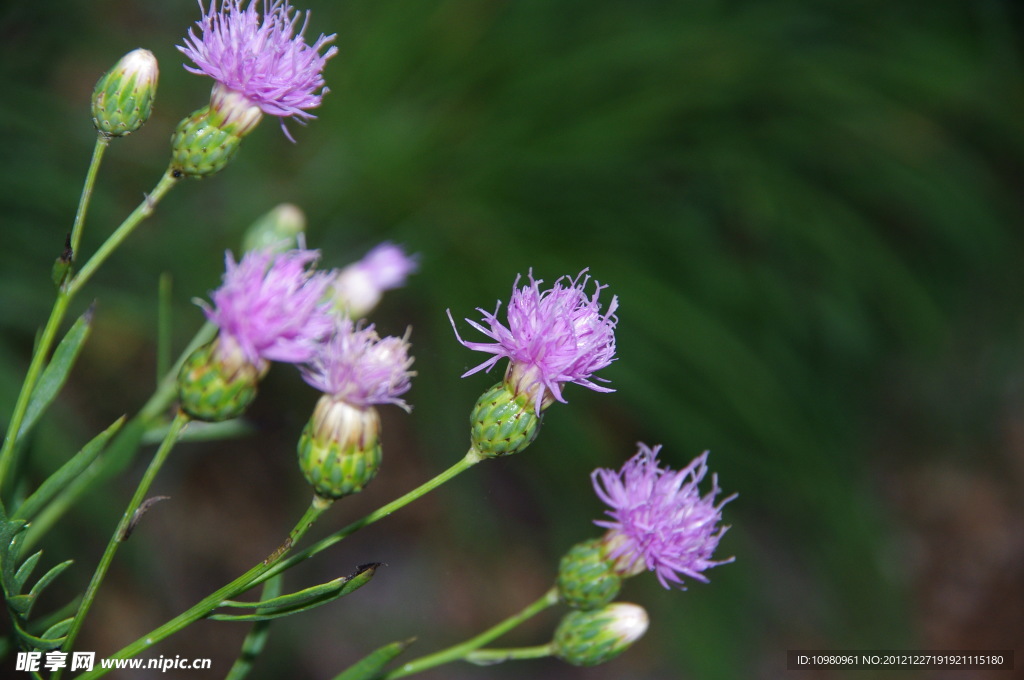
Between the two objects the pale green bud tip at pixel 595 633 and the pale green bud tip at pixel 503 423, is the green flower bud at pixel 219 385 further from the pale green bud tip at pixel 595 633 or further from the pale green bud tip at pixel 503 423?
the pale green bud tip at pixel 595 633

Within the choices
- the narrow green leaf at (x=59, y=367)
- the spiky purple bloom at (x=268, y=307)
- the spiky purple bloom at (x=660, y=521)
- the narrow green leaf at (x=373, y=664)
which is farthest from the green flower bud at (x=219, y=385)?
the spiky purple bloom at (x=660, y=521)

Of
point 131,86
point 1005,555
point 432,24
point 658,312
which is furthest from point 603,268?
point 1005,555

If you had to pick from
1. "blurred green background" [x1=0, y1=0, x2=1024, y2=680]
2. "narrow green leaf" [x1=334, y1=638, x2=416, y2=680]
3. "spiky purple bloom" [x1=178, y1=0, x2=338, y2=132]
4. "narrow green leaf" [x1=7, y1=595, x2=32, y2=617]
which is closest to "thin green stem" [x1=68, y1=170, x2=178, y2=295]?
"spiky purple bloom" [x1=178, y1=0, x2=338, y2=132]

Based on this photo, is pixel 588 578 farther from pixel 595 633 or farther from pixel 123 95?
pixel 123 95

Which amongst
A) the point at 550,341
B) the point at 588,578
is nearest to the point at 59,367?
the point at 550,341

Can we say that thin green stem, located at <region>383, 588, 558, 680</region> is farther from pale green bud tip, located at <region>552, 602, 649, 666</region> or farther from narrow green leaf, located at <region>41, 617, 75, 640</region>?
narrow green leaf, located at <region>41, 617, 75, 640</region>

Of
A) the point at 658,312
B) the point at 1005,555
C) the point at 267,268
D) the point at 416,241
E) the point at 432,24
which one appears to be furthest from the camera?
the point at 1005,555

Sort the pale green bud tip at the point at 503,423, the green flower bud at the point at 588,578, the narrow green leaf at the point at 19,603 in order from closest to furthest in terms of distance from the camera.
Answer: the narrow green leaf at the point at 19,603 < the pale green bud tip at the point at 503,423 < the green flower bud at the point at 588,578

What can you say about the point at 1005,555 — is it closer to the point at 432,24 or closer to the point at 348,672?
the point at 432,24
